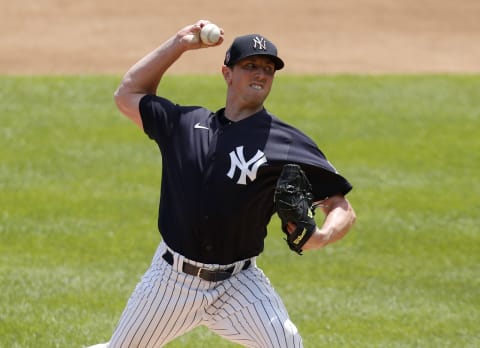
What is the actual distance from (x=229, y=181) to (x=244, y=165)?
4.4 inches

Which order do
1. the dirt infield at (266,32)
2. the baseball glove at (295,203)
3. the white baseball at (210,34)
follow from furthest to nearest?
the dirt infield at (266,32)
the white baseball at (210,34)
the baseball glove at (295,203)

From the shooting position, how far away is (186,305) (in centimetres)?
553

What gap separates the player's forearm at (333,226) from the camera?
5.20 m

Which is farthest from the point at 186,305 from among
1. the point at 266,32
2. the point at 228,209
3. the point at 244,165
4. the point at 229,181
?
the point at 266,32

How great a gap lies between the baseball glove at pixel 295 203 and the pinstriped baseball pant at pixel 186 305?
46cm

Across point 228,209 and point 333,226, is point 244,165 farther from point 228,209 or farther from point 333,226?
point 333,226

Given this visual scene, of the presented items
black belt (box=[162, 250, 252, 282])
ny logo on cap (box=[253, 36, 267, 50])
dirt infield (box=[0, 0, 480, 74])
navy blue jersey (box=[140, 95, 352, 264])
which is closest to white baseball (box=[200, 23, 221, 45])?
ny logo on cap (box=[253, 36, 267, 50])

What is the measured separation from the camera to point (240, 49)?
18.2 ft

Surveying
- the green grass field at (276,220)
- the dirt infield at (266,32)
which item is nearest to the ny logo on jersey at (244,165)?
the green grass field at (276,220)

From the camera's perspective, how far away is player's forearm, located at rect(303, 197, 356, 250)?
17.1 feet

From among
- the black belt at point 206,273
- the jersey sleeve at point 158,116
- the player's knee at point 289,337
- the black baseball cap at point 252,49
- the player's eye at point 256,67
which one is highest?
the black baseball cap at point 252,49

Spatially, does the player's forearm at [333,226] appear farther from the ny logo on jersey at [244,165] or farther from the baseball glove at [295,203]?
the ny logo on jersey at [244,165]

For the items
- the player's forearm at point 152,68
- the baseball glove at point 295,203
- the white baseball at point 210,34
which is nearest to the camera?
the baseball glove at point 295,203

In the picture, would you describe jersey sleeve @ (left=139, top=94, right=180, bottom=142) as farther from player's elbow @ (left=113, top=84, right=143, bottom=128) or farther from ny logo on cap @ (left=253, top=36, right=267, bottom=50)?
ny logo on cap @ (left=253, top=36, right=267, bottom=50)
